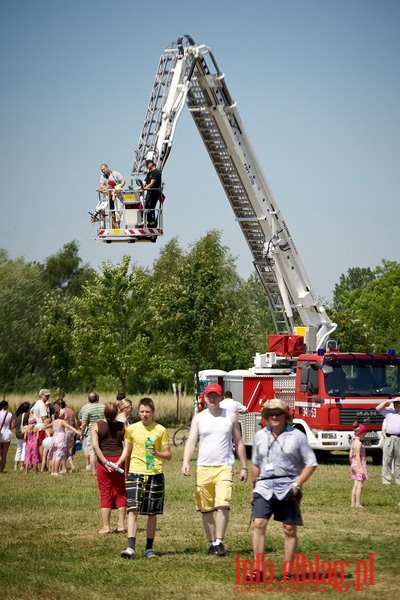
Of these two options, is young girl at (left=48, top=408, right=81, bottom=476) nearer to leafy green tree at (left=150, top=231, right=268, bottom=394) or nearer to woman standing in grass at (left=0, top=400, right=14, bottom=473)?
woman standing in grass at (left=0, top=400, right=14, bottom=473)

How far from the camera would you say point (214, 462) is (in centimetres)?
1191

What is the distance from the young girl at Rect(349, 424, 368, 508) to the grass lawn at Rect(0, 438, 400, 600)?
9.4 inches

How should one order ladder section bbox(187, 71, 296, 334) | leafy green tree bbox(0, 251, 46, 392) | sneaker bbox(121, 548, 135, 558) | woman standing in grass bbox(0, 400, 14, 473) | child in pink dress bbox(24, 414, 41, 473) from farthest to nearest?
leafy green tree bbox(0, 251, 46, 392)
ladder section bbox(187, 71, 296, 334)
child in pink dress bbox(24, 414, 41, 473)
woman standing in grass bbox(0, 400, 14, 473)
sneaker bbox(121, 548, 135, 558)

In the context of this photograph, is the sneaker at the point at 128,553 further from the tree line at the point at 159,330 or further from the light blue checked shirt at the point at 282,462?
the tree line at the point at 159,330

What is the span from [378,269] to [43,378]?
1168 inches

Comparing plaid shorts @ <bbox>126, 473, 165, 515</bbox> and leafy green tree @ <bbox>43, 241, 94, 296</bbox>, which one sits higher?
leafy green tree @ <bbox>43, 241, 94, 296</bbox>

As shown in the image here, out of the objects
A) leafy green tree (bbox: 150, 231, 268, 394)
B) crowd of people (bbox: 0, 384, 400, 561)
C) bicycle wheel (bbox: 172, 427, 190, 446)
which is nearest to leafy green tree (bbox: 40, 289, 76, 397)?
leafy green tree (bbox: 150, 231, 268, 394)

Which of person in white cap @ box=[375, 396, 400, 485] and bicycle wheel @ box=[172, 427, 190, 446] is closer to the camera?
person in white cap @ box=[375, 396, 400, 485]

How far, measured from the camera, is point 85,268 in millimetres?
99688

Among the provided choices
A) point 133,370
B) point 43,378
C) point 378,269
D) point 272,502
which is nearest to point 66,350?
point 133,370

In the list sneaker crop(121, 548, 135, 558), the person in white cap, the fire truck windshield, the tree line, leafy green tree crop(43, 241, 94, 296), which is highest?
leafy green tree crop(43, 241, 94, 296)

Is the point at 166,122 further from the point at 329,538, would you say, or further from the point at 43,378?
the point at 43,378

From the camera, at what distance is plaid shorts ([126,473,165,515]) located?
12.1 m

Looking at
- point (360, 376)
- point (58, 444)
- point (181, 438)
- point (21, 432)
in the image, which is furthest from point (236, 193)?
point (181, 438)
